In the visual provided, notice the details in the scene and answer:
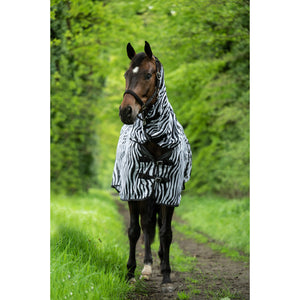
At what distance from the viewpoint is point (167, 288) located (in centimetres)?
407

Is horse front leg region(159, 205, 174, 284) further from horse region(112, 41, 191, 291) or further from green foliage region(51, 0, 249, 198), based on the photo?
green foliage region(51, 0, 249, 198)

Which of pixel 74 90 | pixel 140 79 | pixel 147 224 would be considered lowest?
pixel 147 224

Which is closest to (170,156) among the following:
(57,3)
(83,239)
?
(83,239)

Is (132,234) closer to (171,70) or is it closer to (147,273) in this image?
(147,273)

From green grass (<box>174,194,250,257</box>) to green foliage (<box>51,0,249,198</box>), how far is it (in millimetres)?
595

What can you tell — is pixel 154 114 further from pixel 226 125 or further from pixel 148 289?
pixel 226 125

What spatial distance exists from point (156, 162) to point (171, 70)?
6.18 feet

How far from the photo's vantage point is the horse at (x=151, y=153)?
3.48 m

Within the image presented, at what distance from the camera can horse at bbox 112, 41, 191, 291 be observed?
3477 millimetres

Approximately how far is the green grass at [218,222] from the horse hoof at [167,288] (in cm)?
242

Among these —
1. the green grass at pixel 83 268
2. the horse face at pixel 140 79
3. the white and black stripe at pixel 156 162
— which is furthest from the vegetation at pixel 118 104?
the horse face at pixel 140 79

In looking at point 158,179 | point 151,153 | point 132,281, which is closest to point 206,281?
point 132,281

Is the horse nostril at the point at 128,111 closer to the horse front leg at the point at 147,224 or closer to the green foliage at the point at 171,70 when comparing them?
the horse front leg at the point at 147,224

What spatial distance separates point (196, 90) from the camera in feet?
24.5
